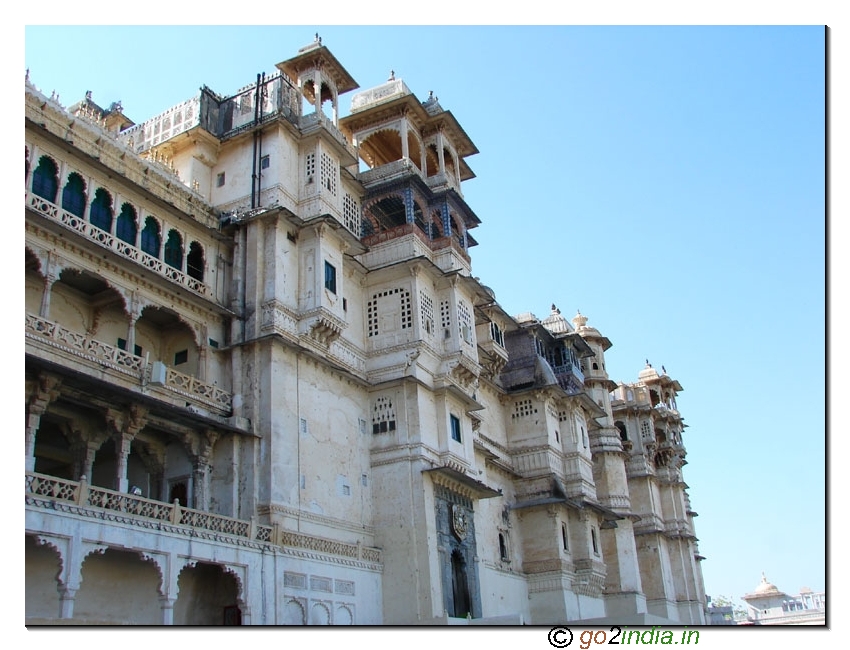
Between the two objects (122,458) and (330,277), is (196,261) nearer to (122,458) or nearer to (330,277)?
(330,277)

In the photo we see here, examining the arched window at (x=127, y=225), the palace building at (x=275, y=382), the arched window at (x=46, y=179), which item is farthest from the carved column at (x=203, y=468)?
the arched window at (x=46, y=179)

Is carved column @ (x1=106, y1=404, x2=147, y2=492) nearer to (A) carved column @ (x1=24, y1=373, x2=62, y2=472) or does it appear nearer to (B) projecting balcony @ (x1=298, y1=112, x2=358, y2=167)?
(A) carved column @ (x1=24, y1=373, x2=62, y2=472)

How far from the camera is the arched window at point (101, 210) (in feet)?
74.0

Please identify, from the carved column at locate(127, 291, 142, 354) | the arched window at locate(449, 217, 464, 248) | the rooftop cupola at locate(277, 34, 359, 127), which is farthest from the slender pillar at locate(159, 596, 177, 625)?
the arched window at locate(449, 217, 464, 248)

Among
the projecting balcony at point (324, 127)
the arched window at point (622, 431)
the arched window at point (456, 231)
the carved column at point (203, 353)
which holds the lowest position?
the carved column at point (203, 353)

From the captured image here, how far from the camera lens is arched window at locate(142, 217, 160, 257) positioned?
24.1 m

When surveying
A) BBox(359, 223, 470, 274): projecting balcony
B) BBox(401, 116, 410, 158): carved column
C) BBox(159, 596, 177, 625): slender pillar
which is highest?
BBox(401, 116, 410, 158): carved column

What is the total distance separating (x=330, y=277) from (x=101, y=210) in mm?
7507

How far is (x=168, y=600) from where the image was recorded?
736 inches

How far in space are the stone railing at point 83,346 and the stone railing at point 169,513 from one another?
120 inches

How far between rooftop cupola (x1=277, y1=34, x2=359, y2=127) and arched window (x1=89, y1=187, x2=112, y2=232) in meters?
10.2

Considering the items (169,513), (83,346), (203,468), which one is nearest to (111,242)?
(83,346)

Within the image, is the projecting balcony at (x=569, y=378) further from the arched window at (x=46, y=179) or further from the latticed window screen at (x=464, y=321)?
the arched window at (x=46, y=179)

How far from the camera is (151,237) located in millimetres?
24312
